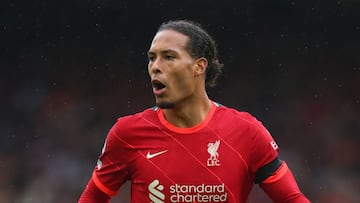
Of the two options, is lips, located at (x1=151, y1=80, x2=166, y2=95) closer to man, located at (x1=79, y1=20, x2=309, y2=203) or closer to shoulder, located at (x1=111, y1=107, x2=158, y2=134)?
man, located at (x1=79, y1=20, x2=309, y2=203)

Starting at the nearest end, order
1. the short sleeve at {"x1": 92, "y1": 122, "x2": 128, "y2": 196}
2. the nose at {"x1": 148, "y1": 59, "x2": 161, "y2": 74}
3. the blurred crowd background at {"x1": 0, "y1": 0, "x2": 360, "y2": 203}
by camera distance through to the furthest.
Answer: the nose at {"x1": 148, "y1": 59, "x2": 161, "y2": 74} → the short sleeve at {"x1": 92, "y1": 122, "x2": 128, "y2": 196} → the blurred crowd background at {"x1": 0, "y1": 0, "x2": 360, "y2": 203}

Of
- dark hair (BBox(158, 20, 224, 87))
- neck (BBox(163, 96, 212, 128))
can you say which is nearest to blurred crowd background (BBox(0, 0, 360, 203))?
dark hair (BBox(158, 20, 224, 87))

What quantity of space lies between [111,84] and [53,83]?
704mm

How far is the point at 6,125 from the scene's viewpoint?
9195 mm

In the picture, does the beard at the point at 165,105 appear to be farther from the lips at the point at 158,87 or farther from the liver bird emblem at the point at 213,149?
the liver bird emblem at the point at 213,149

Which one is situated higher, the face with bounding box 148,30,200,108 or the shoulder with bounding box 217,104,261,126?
the face with bounding box 148,30,200,108

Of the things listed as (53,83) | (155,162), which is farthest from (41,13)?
(155,162)

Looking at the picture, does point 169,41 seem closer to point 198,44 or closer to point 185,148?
point 198,44

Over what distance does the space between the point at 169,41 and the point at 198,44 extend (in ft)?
0.62

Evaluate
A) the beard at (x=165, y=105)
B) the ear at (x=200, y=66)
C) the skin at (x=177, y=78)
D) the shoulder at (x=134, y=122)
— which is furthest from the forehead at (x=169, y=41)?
the shoulder at (x=134, y=122)

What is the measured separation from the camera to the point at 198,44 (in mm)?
3557

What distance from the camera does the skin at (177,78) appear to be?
3377 mm

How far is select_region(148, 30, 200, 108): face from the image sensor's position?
11.0 ft

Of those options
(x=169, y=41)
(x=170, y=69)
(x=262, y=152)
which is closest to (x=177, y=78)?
(x=170, y=69)
